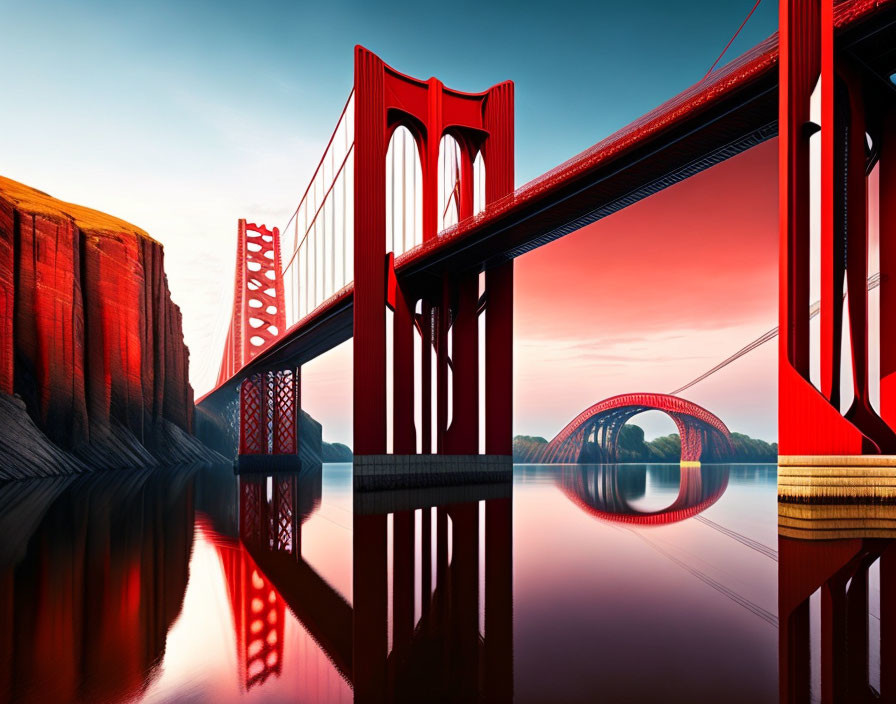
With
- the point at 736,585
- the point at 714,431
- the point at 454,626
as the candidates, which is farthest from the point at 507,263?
the point at 714,431

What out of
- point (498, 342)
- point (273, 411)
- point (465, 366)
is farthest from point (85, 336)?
point (498, 342)

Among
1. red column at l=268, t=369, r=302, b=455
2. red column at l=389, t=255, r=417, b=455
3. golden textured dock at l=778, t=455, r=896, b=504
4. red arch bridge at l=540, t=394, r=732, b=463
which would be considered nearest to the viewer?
golden textured dock at l=778, t=455, r=896, b=504

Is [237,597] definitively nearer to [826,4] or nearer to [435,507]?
[435,507]

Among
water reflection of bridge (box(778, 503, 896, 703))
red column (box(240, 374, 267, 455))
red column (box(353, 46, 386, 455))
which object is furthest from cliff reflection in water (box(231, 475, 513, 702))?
red column (box(240, 374, 267, 455))

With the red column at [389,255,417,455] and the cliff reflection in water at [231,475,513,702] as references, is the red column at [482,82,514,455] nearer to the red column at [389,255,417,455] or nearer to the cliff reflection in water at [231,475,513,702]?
the red column at [389,255,417,455]

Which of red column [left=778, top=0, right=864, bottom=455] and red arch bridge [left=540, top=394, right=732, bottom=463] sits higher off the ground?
red column [left=778, top=0, right=864, bottom=455]
